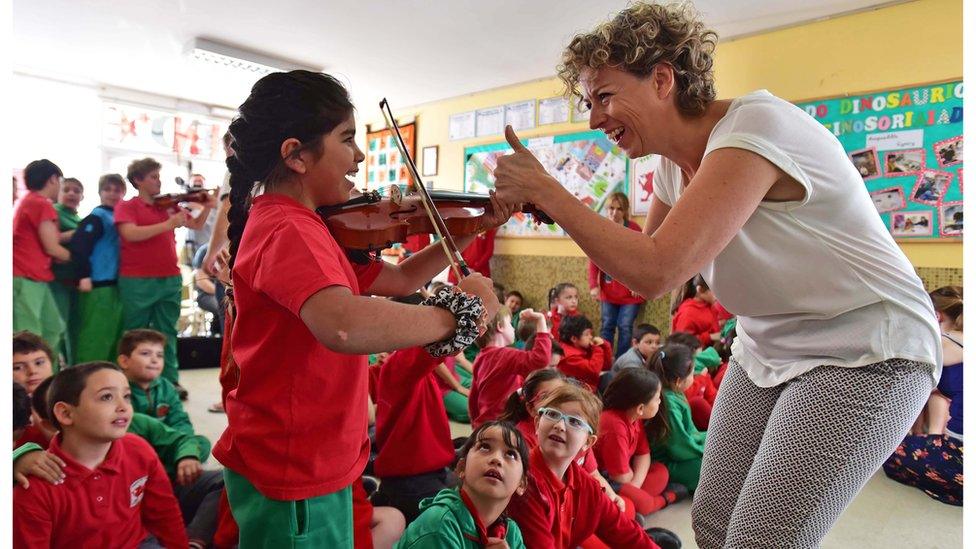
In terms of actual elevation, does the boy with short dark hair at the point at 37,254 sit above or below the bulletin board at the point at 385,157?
below

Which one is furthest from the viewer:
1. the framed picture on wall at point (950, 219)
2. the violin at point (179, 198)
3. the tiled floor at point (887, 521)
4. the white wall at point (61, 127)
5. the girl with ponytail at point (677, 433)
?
the white wall at point (61, 127)

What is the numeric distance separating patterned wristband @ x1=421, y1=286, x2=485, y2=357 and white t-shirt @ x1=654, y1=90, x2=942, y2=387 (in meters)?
0.46

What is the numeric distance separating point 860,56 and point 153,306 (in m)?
4.84

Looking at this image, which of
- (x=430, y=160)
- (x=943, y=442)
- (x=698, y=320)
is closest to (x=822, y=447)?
(x=943, y=442)

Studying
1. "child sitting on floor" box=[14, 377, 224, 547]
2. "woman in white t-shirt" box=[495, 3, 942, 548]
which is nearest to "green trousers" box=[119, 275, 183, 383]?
"child sitting on floor" box=[14, 377, 224, 547]

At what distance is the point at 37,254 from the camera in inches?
143

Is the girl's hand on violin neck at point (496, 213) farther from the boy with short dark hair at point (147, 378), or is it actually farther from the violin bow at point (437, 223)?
the boy with short dark hair at point (147, 378)

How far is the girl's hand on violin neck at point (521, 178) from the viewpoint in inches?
43.3

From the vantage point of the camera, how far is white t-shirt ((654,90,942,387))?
0.98 metres

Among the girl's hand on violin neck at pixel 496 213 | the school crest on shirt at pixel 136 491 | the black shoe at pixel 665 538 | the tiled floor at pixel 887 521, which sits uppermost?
the girl's hand on violin neck at pixel 496 213

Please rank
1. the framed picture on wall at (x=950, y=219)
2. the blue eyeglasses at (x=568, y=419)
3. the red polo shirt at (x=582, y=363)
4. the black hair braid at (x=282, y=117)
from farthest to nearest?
1. the framed picture on wall at (x=950, y=219)
2. the red polo shirt at (x=582, y=363)
3. the blue eyeglasses at (x=568, y=419)
4. the black hair braid at (x=282, y=117)

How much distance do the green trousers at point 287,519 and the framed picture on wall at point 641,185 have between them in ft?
14.8

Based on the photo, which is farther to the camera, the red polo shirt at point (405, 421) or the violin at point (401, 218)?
the red polo shirt at point (405, 421)

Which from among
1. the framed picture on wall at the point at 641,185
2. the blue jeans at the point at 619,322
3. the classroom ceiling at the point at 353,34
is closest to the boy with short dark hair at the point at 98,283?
the classroom ceiling at the point at 353,34
